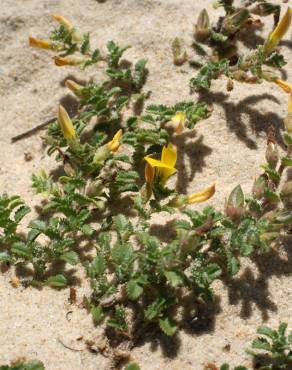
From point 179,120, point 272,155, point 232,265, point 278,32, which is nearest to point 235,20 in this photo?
point 278,32

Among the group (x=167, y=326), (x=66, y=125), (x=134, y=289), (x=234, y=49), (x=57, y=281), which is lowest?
(x=57, y=281)

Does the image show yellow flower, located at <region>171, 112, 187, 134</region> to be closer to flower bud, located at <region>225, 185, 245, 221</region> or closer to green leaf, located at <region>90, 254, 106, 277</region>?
flower bud, located at <region>225, 185, 245, 221</region>

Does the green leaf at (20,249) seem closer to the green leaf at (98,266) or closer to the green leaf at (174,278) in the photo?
the green leaf at (98,266)

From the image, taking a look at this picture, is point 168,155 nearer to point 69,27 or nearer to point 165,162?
point 165,162

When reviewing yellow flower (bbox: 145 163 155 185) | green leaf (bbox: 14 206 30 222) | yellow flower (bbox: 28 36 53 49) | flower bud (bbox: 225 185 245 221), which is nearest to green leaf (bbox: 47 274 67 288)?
green leaf (bbox: 14 206 30 222)

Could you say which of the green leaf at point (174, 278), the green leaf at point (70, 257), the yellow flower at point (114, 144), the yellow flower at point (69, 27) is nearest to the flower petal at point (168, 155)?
the yellow flower at point (114, 144)

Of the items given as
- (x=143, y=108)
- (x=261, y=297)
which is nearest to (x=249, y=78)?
(x=143, y=108)
